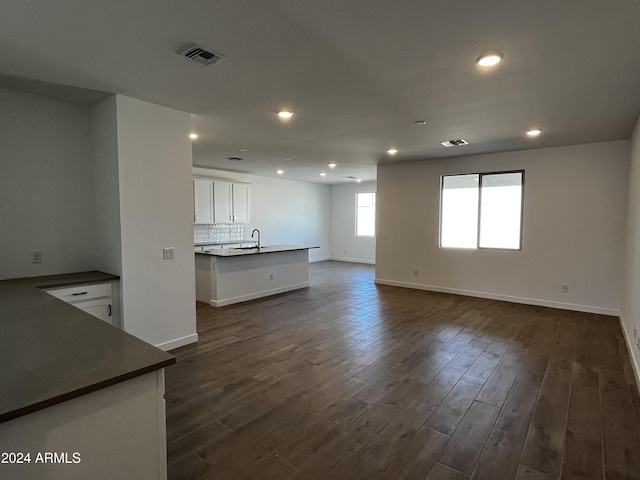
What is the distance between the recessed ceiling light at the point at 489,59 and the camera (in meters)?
2.28

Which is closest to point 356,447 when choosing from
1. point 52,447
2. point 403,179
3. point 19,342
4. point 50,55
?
point 52,447

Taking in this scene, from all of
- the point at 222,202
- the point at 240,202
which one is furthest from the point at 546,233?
the point at 222,202

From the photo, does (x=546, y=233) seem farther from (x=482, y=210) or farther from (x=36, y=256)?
(x=36, y=256)

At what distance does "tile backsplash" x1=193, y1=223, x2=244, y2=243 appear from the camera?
24.9ft

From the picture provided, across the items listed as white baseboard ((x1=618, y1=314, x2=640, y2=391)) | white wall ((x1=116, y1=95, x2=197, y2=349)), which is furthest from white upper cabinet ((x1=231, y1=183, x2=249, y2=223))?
white baseboard ((x1=618, y1=314, x2=640, y2=391))

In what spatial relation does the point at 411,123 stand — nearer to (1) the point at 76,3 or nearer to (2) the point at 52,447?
(1) the point at 76,3

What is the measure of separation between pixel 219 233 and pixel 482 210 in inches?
225

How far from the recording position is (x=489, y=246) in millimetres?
5965

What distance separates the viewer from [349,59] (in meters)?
2.38

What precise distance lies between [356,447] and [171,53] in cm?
284

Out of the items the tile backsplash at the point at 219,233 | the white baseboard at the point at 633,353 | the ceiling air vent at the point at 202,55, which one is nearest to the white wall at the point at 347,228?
the tile backsplash at the point at 219,233

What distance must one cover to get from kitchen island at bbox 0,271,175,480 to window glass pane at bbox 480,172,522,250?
19.3ft

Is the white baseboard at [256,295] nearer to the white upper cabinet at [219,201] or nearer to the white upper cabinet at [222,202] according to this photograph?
the white upper cabinet at [219,201]

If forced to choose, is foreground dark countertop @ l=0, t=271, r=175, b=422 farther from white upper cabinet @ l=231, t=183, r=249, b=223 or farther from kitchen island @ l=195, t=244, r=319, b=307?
white upper cabinet @ l=231, t=183, r=249, b=223
